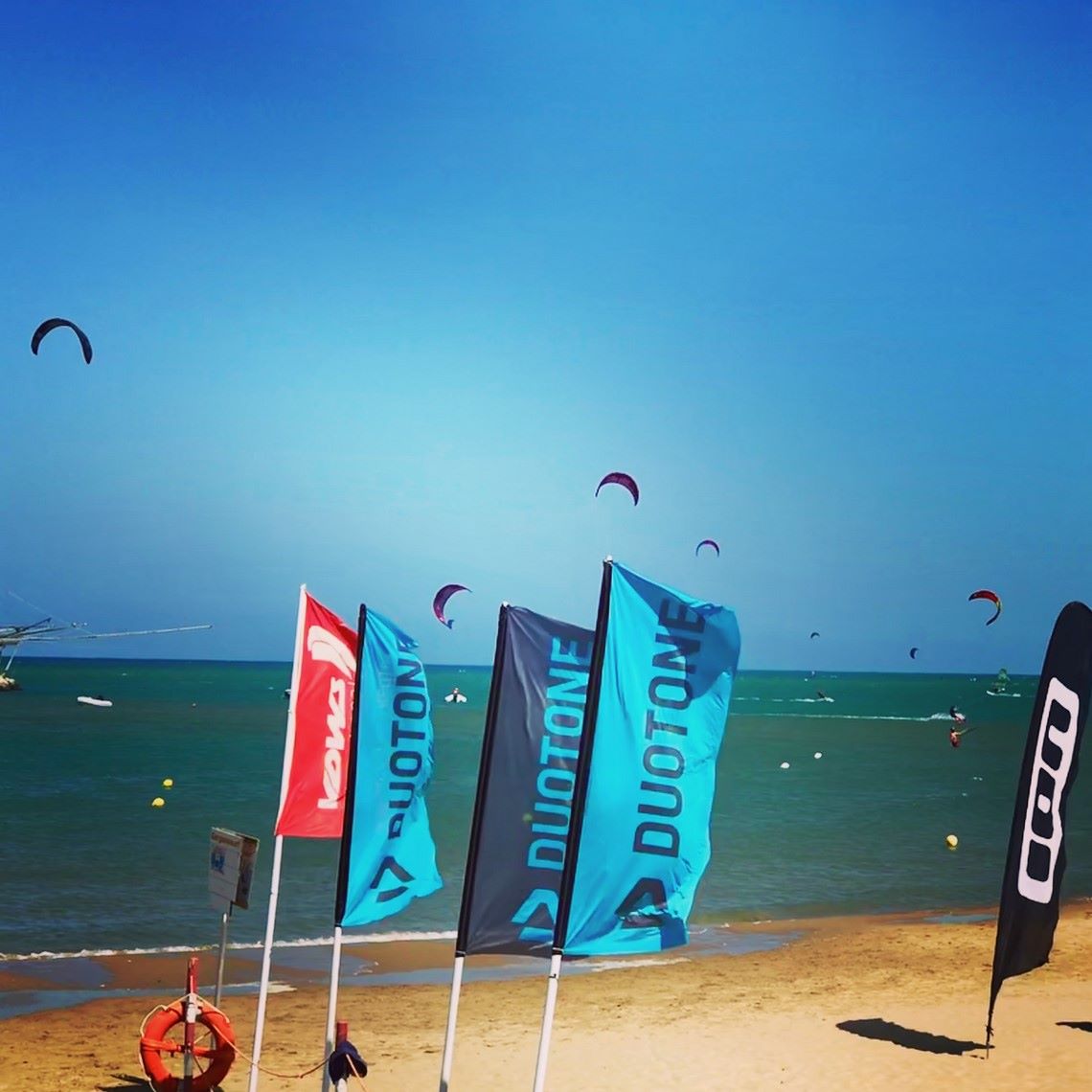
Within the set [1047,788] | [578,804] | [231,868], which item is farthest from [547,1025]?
[1047,788]

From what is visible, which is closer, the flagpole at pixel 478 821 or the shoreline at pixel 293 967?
the flagpole at pixel 478 821

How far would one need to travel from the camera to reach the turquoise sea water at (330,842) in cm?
2691

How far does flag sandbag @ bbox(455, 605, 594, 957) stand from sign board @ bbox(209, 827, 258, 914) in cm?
236

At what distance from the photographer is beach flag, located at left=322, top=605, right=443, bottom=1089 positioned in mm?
11602

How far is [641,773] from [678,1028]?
9437 millimetres

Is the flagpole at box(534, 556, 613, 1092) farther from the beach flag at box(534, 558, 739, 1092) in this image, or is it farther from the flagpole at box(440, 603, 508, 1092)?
the flagpole at box(440, 603, 508, 1092)

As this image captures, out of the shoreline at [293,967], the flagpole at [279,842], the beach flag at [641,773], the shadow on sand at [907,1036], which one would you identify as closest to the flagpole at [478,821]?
the beach flag at [641,773]

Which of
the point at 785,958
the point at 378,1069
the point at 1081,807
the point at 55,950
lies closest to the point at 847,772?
the point at 1081,807

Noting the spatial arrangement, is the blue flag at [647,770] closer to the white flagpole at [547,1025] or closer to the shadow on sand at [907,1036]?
the white flagpole at [547,1025]

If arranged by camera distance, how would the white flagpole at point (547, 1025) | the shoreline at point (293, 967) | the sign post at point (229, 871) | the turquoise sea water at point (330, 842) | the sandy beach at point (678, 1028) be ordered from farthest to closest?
the turquoise sea water at point (330, 842) → the shoreline at point (293, 967) → the sandy beach at point (678, 1028) → the sign post at point (229, 871) → the white flagpole at point (547, 1025)

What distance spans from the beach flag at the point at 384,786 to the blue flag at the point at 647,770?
3211 mm

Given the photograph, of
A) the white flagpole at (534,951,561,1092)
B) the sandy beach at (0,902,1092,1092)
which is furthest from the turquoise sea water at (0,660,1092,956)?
the white flagpole at (534,951,561,1092)

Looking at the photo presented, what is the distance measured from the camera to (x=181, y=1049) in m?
12.4

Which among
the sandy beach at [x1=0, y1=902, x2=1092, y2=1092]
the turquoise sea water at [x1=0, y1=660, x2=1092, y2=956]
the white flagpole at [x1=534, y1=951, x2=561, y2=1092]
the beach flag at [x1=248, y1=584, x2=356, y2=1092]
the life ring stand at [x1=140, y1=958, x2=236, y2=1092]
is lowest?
the turquoise sea water at [x1=0, y1=660, x2=1092, y2=956]
